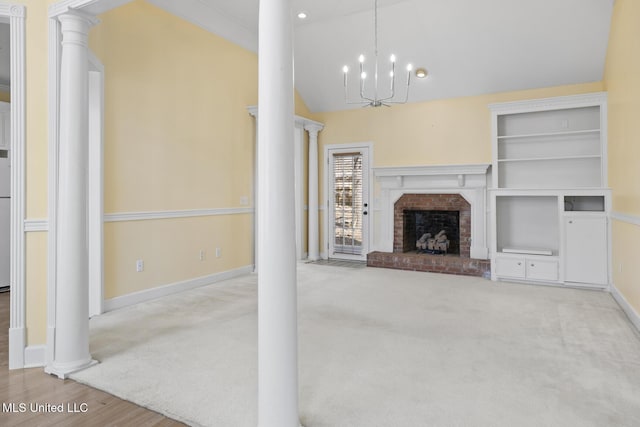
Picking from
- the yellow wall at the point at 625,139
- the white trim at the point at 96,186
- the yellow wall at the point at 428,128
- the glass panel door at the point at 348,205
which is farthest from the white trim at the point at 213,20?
the yellow wall at the point at 625,139

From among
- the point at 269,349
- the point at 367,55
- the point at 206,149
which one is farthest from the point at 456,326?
the point at 367,55

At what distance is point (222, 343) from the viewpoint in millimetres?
3105

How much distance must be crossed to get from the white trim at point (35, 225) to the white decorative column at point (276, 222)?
189 centimetres

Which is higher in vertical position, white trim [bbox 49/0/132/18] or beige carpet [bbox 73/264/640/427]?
white trim [bbox 49/0/132/18]

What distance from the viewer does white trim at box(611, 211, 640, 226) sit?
3504 mm

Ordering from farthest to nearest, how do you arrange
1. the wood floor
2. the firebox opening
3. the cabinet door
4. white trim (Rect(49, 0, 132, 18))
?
the firebox opening, the cabinet door, white trim (Rect(49, 0, 132, 18)), the wood floor

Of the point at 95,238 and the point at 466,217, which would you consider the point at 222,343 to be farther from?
the point at 466,217

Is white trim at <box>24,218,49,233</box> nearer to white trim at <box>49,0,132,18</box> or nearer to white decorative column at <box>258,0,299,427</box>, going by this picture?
white trim at <box>49,0,132,18</box>

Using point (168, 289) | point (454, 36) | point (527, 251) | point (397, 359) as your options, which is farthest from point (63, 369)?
point (454, 36)

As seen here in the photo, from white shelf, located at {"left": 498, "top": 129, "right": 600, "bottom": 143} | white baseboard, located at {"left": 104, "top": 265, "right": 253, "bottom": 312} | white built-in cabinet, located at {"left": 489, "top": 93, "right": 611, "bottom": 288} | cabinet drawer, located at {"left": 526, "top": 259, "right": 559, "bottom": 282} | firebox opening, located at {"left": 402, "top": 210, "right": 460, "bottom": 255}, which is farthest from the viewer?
firebox opening, located at {"left": 402, "top": 210, "right": 460, "bottom": 255}

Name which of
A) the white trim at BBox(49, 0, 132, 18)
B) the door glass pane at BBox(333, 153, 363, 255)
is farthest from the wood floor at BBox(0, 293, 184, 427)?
the door glass pane at BBox(333, 153, 363, 255)

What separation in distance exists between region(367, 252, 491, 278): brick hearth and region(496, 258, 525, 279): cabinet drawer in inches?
7.8

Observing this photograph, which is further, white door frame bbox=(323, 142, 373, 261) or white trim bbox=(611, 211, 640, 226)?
white door frame bbox=(323, 142, 373, 261)

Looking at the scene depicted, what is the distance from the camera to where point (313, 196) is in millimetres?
7309
